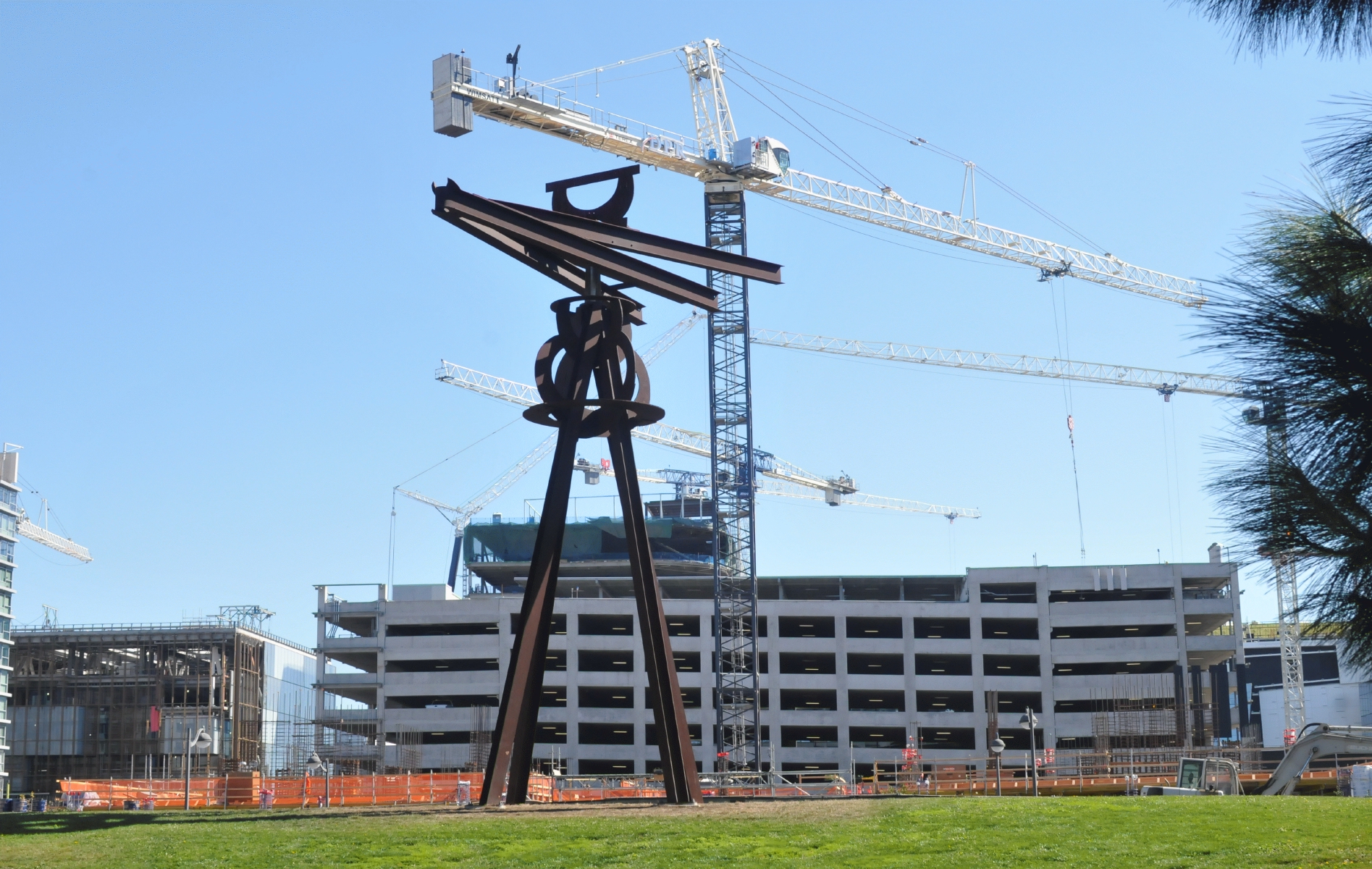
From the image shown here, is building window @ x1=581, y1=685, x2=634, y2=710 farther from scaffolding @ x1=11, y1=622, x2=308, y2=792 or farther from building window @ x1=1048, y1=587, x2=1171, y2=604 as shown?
building window @ x1=1048, y1=587, x2=1171, y2=604

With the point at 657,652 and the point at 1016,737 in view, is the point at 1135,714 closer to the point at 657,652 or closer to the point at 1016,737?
the point at 1016,737

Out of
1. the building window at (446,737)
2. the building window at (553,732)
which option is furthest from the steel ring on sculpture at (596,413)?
the building window at (446,737)

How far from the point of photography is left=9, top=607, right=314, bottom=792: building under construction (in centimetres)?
10031

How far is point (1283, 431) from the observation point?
8.69 meters

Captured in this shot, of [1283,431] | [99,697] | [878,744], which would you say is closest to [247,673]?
[99,697]

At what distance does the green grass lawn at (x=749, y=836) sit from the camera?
1900 cm

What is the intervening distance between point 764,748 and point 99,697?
46129mm

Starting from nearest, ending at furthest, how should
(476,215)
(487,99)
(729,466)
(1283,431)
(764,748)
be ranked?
(1283,431) < (476,215) < (487,99) < (729,466) < (764,748)

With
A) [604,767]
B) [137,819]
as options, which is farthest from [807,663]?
[137,819]

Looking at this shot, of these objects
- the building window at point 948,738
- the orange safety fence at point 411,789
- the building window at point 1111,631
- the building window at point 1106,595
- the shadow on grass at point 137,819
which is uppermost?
the building window at point 1106,595

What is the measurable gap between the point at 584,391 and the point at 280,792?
26992 millimetres

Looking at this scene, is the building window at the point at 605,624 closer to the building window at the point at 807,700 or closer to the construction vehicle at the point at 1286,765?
the building window at the point at 807,700

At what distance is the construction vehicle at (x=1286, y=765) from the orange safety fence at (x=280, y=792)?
19.7 meters

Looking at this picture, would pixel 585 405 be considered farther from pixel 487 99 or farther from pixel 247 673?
pixel 247 673
